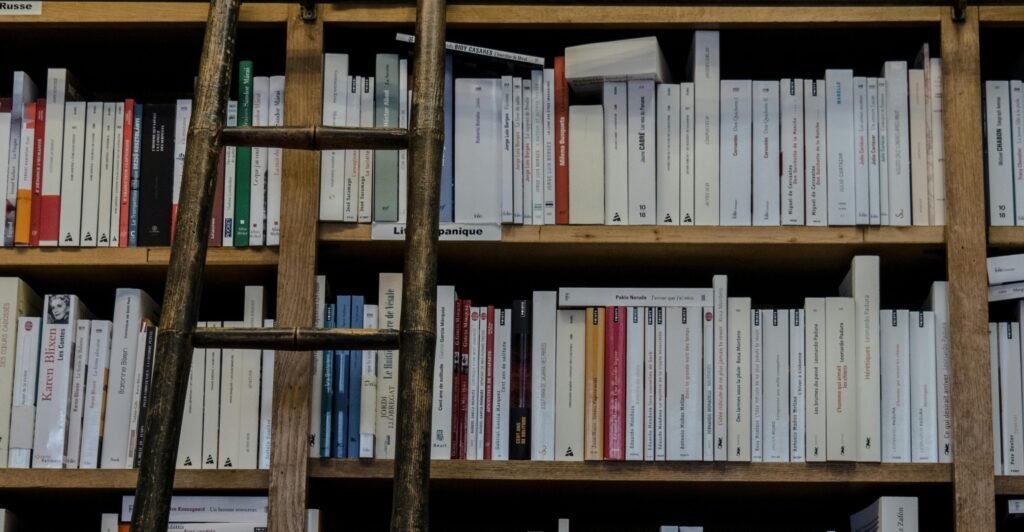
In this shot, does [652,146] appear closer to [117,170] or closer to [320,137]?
[320,137]

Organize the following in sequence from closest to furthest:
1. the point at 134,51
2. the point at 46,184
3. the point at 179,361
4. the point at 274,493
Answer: the point at 179,361, the point at 274,493, the point at 46,184, the point at 134,51

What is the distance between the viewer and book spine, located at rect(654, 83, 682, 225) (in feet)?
8.06

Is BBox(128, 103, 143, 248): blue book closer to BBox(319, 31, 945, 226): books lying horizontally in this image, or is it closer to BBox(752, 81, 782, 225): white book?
BBox(319, 31, 945, 226): books lying horizontally

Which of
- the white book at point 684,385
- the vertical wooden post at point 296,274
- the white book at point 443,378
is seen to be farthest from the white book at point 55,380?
the white book at point 684,385

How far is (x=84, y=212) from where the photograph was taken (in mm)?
2475

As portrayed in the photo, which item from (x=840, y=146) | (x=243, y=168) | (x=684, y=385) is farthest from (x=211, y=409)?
(x=840, y=146)

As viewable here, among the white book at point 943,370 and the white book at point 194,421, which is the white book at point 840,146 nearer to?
the white book at point 943,370

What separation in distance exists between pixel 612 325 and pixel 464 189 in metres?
0.31

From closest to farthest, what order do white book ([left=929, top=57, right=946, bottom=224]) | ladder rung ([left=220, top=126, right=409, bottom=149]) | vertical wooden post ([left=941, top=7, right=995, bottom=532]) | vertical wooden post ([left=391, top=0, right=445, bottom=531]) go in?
vertical wooden post ([left=391, top=0, right=445, bottom=531])
ladder rung ([left=220, top=126, right=409, bottom=149])
vertical wooden post ([left=941, top=7, right=995, bottom=532])
white book ([left=929, top=57, right=946, bottom=224])

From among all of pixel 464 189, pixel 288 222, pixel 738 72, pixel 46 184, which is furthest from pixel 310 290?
pixel 738 72

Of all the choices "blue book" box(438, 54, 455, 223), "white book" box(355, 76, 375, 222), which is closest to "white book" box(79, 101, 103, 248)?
"white book" box(355, 76, 375, 222)

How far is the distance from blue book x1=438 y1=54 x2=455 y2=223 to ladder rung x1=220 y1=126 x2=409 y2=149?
228 mm

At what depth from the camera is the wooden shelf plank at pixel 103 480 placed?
236cm

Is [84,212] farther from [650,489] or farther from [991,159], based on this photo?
[991,159]
